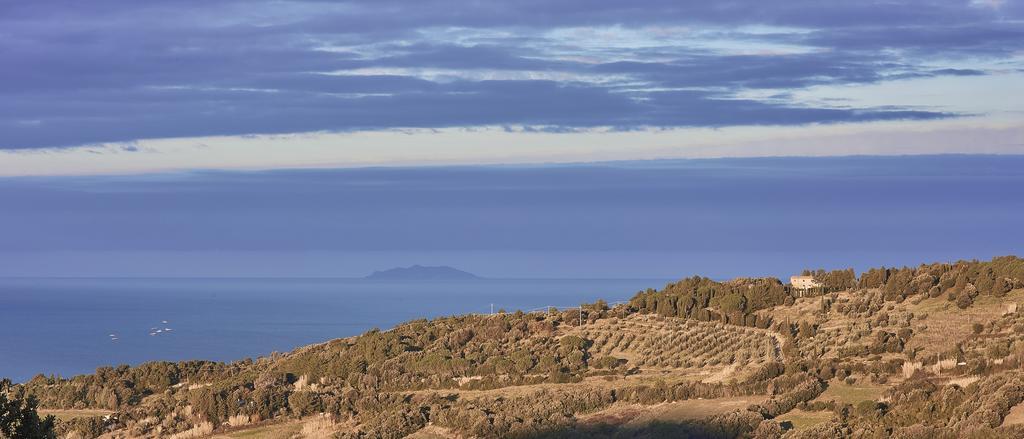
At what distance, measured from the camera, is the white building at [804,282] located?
54106mm

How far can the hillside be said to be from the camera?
117 ft

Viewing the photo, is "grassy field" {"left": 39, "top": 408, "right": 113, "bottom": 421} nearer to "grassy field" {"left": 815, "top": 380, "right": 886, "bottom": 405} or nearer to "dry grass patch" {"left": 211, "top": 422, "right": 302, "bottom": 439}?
"dry grass patch" {"left": 211, "top": 422, "right": 302, "bottom": 439}

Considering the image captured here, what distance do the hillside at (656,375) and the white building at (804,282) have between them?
0.51m

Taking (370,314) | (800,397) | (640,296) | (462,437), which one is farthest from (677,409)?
(370,314)

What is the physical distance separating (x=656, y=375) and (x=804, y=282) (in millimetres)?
13831

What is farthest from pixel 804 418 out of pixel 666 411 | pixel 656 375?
pixel 656 375

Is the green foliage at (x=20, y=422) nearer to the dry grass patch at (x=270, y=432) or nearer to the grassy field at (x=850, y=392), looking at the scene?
the dry grass patch at (x=270, y=432)

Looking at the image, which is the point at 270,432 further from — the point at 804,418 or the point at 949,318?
the point at 949,318

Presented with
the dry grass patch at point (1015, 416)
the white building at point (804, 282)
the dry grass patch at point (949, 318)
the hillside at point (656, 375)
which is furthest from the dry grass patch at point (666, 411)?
the white building at point (804, 282)

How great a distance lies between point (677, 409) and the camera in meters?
37.7

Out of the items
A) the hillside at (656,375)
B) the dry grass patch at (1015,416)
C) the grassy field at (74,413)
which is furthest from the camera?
the grassy field at (74,413)

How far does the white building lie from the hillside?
510 millimetres

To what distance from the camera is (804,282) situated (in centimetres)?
5544

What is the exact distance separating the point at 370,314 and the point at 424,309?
33.5 feet
